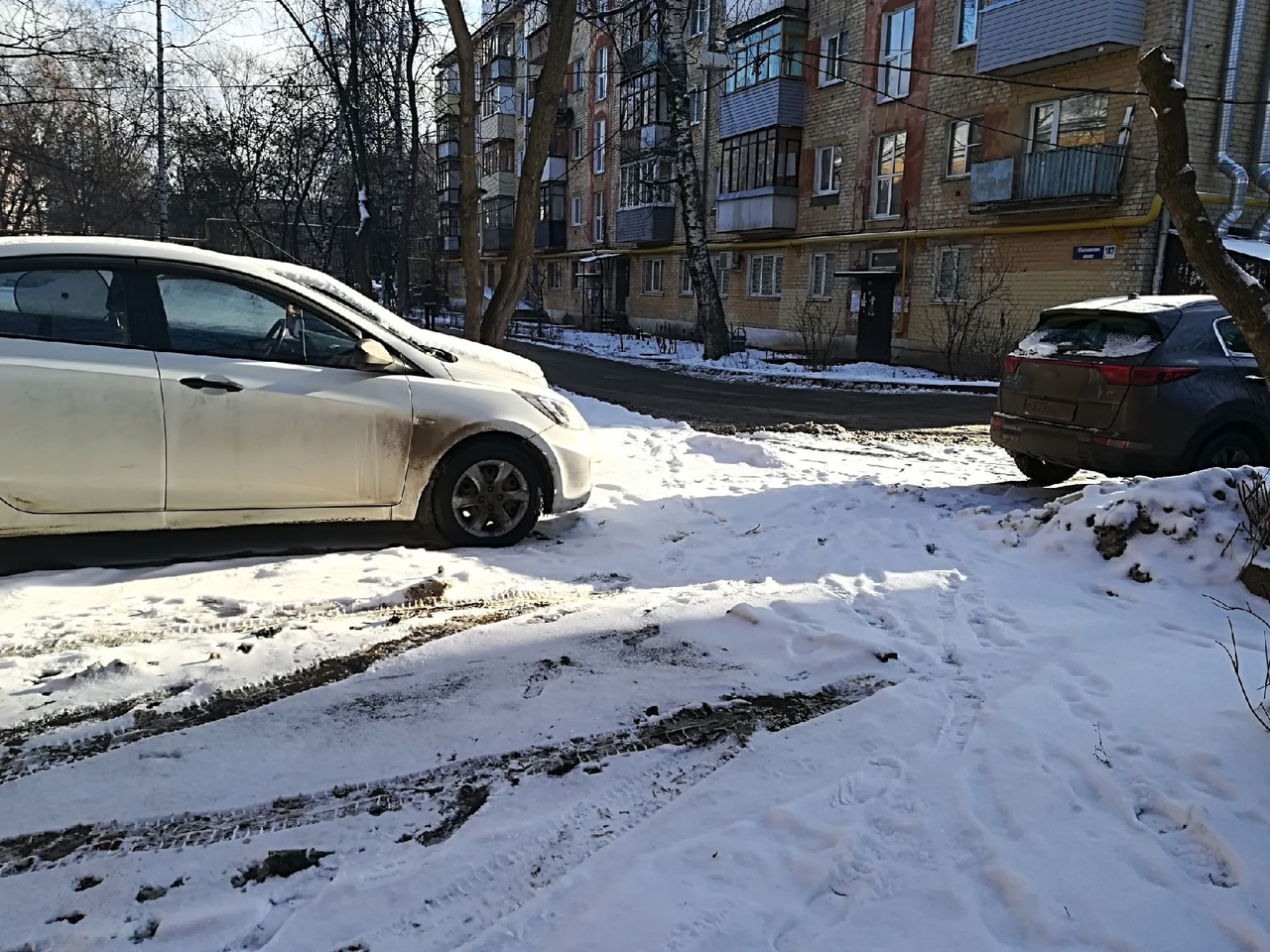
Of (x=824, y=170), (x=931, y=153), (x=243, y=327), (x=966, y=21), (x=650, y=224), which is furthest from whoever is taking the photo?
(x=650, y=224)

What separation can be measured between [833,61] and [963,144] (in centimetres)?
574

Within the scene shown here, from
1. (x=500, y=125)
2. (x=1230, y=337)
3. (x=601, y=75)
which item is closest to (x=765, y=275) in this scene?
(x=601, y=75)

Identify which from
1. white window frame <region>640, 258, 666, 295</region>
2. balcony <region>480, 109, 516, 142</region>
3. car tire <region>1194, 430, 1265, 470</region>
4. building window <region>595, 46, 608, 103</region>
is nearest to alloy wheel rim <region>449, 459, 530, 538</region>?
car tire <region>1194, 430, 1265, 470</region>

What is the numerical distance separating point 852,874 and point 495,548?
3.41 meters

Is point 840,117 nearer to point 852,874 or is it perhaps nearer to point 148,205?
point 148,205

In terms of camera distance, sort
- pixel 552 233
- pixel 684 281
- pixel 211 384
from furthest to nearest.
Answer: pixel 552 233 → pixel 684 281 → pixel 211 384

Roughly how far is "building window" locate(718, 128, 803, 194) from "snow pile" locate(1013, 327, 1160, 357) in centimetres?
2156

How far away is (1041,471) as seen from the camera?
26.6 ft

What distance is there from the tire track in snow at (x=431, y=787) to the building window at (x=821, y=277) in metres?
24.9

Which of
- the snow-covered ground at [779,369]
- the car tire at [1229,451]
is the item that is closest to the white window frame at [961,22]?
the snow-covered ground at [779,369]

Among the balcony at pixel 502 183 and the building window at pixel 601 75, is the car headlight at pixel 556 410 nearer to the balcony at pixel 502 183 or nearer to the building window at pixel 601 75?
the building window at pixel 601 75

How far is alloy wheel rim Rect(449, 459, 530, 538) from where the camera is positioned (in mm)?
A: 5418

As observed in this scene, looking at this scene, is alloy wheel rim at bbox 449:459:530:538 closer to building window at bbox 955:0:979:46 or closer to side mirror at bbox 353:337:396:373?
side mirror at bbox 353:337:396:373

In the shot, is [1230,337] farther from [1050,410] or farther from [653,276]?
[653,276]
